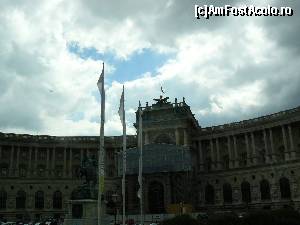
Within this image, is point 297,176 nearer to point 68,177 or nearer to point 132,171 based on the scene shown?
point 132,171

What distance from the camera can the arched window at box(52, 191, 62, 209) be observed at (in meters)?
97.1

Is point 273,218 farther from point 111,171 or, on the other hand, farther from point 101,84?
point 111,171

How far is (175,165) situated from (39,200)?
32.2m

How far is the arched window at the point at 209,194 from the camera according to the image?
300 feet

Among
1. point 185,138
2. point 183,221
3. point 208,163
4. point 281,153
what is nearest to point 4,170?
point 185,138

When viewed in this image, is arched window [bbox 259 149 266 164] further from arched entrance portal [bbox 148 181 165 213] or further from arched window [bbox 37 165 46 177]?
arched window [bbox 37 165 46 177]

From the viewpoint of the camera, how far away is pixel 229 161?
9088cm

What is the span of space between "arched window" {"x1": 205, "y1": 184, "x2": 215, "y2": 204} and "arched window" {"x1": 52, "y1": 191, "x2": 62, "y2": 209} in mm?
32546

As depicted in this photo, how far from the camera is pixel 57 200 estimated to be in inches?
3844

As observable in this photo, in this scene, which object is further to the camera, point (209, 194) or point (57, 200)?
point (57, 200)

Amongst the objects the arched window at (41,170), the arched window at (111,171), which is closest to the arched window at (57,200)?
the arched window at (41,170)

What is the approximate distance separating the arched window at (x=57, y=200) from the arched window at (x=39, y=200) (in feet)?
8.60

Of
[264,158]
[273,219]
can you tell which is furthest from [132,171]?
[273,219]

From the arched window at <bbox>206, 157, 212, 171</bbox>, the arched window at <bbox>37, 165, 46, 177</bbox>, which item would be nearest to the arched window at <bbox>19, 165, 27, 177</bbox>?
the arched window at <bbox>37, 165, 46, 177</bbox>
